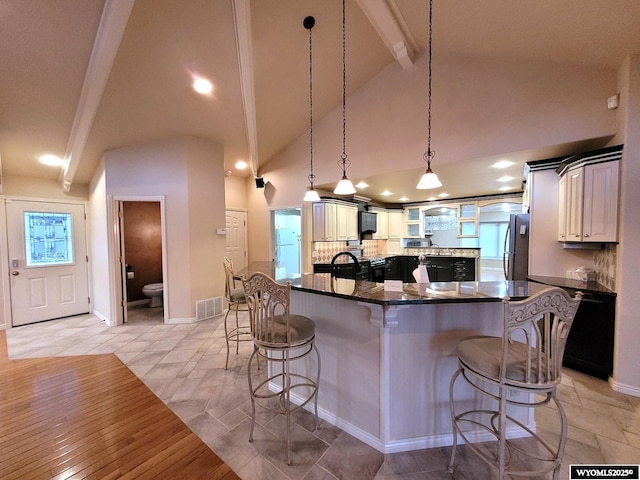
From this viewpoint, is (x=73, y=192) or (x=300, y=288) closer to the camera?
(x=300, y=288)

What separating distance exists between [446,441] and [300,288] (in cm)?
141

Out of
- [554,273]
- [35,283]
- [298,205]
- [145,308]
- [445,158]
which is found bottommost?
[145,308]

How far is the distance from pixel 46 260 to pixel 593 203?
746cm

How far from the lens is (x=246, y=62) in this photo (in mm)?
3004

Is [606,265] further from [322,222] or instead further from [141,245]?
[141,245]

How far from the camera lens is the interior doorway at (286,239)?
5854 millimetres

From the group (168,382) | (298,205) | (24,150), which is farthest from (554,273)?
(24,150)

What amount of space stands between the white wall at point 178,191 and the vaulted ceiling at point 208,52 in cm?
26

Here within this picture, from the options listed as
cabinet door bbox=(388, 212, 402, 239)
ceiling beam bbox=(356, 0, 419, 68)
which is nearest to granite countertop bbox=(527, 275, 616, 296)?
ceiling beam bbox=(356, 0, 419, 68)

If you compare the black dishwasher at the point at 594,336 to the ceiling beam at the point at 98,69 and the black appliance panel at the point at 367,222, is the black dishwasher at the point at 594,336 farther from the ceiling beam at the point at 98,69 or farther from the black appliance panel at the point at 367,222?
the ceiling beam at the point at 98,69

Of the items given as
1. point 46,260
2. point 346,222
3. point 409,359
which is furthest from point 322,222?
point 46,260

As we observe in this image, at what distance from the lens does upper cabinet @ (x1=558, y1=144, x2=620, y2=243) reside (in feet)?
7.79

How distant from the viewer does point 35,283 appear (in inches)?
169

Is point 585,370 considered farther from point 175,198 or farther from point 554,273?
point 175,198
